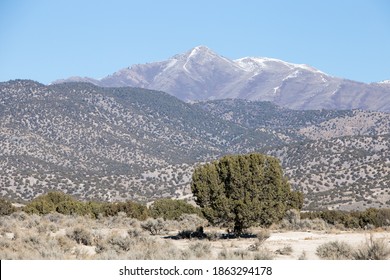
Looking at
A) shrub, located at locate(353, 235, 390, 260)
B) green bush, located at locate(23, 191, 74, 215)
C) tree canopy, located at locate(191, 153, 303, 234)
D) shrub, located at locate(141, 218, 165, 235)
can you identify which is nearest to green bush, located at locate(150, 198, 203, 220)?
green bush, located at locate(23, 191, 74, 215)

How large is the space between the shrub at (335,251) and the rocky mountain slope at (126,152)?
59.2 m

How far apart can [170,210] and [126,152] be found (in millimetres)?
88336

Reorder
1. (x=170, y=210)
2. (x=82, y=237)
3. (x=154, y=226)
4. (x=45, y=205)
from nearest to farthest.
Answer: (x=82, y=237) → (x=154, y=226) → (x=45, y=205) → (x=170, y=210)

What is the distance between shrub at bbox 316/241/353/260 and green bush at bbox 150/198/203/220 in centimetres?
3018

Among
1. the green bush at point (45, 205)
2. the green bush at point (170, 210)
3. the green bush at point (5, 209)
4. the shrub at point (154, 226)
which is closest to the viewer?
the shrub at point (154, 226)

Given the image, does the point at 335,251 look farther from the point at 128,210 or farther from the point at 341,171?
the point at 341,171

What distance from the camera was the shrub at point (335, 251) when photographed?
19.0 m

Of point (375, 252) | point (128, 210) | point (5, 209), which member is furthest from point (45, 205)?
point (375, 252)

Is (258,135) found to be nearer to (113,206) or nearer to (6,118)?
(6,118)

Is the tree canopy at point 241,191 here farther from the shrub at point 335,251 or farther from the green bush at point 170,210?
the green bush at point 170,210

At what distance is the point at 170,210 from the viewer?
5356 centimetres

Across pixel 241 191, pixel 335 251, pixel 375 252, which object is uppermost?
pixel 241 191

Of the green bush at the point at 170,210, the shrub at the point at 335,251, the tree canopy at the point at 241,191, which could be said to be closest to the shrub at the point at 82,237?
the tree canopy at the point at 241,191
